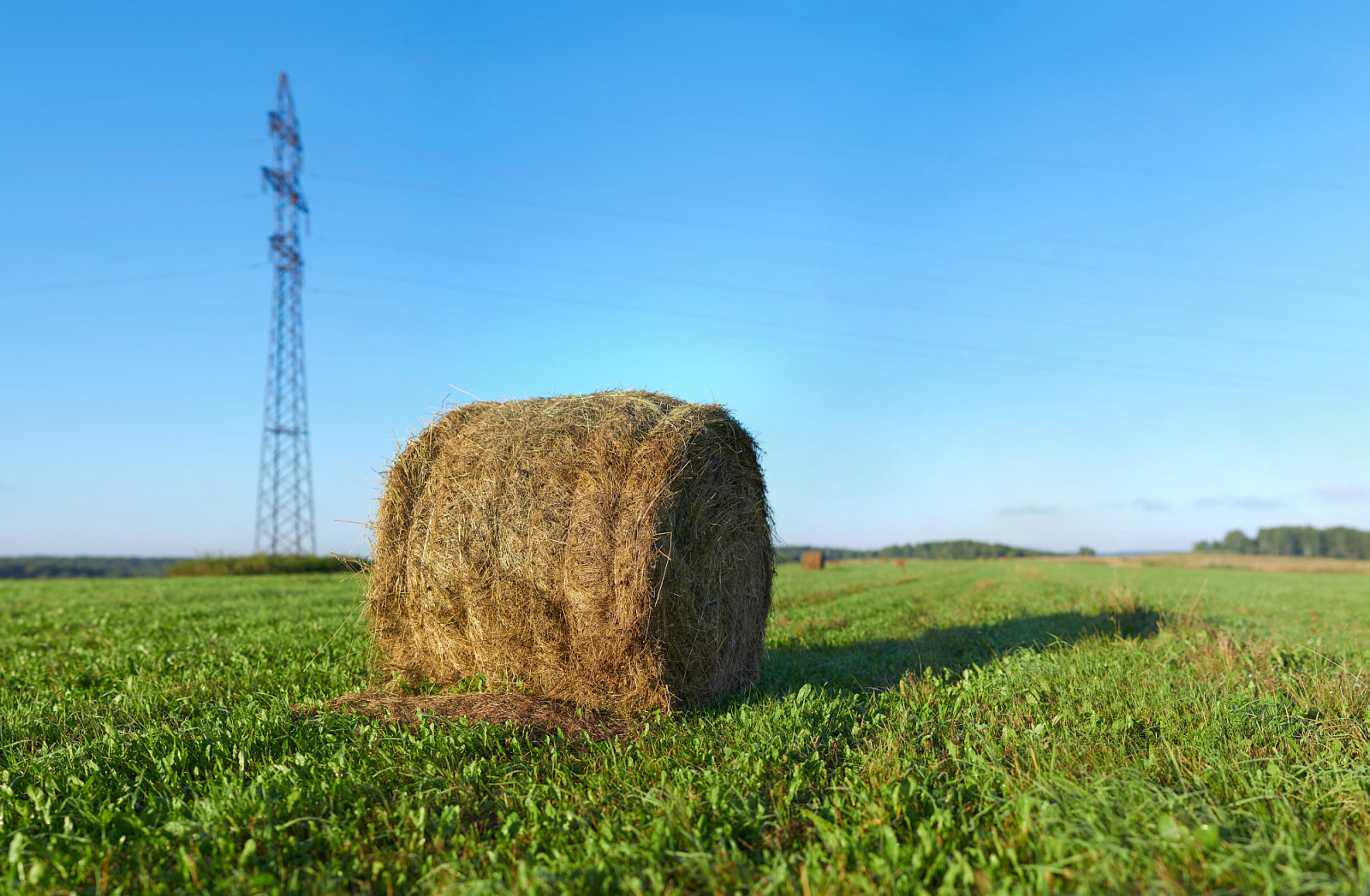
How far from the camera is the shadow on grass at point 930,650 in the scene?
7.29 metres

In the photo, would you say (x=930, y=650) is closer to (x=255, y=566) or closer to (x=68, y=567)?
(x=255, y=566)

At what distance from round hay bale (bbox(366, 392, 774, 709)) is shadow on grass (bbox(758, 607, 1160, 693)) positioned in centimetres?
78

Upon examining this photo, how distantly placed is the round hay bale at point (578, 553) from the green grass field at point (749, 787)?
64cm

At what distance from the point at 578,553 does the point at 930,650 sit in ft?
17.6

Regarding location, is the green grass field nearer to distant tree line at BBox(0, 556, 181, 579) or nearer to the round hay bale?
the round hay bale

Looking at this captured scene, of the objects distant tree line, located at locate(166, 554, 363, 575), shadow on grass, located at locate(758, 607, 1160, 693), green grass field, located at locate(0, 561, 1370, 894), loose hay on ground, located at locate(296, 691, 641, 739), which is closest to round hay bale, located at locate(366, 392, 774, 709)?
loose hay on ground, located at locate(296, 691, 641, 739)

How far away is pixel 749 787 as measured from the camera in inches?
160

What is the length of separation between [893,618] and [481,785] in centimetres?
987

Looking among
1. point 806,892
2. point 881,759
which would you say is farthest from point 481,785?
point 881,759

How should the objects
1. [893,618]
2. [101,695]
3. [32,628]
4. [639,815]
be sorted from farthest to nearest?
[893,618], [32,628], [101,695], [639,815]

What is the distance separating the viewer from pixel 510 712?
5.59 meters

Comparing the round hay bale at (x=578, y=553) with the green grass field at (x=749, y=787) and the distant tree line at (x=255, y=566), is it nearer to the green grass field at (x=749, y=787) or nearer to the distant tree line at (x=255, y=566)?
the green grass field at (x=749, y=787)

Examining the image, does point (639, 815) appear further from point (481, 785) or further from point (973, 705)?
point (973, 705)

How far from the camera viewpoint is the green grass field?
3.15 meters
